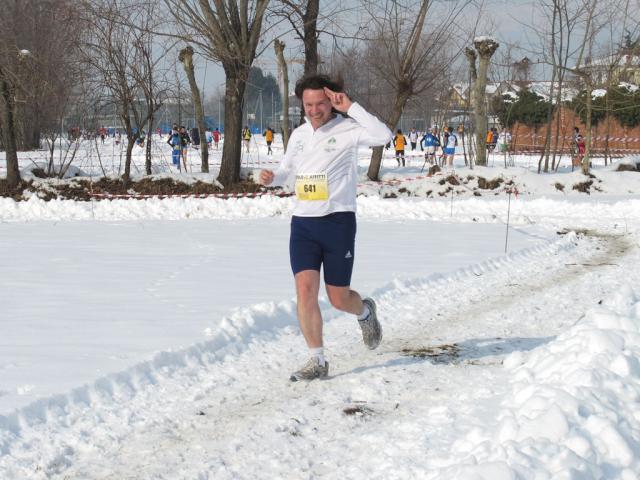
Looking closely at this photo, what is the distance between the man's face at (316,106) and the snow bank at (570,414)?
1999 mm

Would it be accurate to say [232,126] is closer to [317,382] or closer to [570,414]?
[317,382]

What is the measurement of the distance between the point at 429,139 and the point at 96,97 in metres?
15.6

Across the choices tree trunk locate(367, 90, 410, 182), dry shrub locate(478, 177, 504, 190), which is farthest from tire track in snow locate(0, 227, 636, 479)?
tree trunk locate(367, 90, 410, 182)

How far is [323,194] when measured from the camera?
4992 mm

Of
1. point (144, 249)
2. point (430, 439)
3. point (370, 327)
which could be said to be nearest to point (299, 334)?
point (370, 327)

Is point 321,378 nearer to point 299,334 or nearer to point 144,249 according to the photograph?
point 299,334

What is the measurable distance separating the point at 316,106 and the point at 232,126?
1587 centimetres

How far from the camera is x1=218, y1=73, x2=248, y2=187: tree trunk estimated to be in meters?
20.0

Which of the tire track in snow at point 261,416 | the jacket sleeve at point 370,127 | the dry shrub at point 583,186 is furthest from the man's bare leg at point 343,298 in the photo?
the dry shrub at point 583,186

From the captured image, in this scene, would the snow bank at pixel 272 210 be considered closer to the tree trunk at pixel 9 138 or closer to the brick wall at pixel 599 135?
the tree trunk at pixel 9 138

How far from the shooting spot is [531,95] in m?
46.2

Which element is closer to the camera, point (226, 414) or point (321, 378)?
point (226, 414)

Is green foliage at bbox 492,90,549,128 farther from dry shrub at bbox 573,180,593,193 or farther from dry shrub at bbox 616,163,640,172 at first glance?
dry shrub at bbox 573,180,593,193

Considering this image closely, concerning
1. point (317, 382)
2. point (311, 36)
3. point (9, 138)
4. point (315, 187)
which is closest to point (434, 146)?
point (311, 36)
